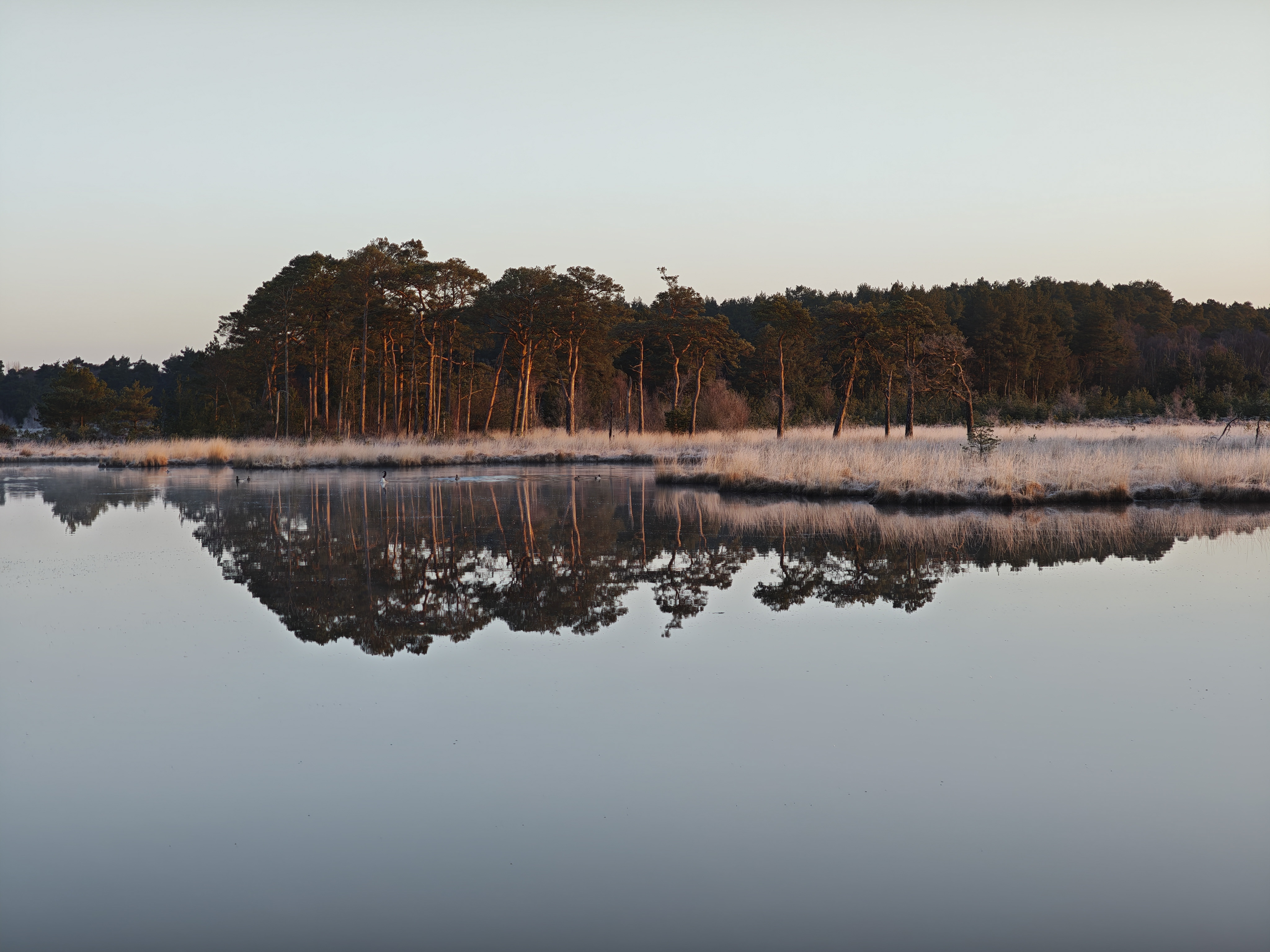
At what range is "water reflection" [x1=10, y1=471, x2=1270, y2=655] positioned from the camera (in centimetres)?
905

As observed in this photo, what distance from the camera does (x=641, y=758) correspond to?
5.10 meters

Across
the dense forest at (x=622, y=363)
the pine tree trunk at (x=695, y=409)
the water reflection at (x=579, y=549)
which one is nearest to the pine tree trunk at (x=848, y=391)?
the dense forest at (x=622, y=363)

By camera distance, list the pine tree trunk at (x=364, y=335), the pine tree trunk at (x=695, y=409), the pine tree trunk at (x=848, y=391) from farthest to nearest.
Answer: the pine tree trunk at (x=695, y=409)
the pine tree trunk at (x=364, y=335)
the pine tree trunk at (x=848, y=391)

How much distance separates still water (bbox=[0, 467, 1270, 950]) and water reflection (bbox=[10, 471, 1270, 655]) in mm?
105

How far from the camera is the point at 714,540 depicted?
13.9 meters

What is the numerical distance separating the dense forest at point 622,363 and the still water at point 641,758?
2413cm

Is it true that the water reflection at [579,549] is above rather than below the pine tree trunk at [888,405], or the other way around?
below

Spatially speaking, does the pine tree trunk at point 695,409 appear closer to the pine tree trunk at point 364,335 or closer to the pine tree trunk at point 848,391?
the pine tree trunk at point 848,391

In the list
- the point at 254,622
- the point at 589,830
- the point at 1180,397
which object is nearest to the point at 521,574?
the point at 254,622

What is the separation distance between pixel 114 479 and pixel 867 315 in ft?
91.4

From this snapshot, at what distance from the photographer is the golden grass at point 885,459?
19.2 metres

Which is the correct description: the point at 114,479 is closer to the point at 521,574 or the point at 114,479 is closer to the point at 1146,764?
the point at 521,574

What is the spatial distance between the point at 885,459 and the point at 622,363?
46920mm

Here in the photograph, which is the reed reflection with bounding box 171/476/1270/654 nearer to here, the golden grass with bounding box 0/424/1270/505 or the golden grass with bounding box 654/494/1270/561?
the golden grass with bounding box 654/494/1270/561
